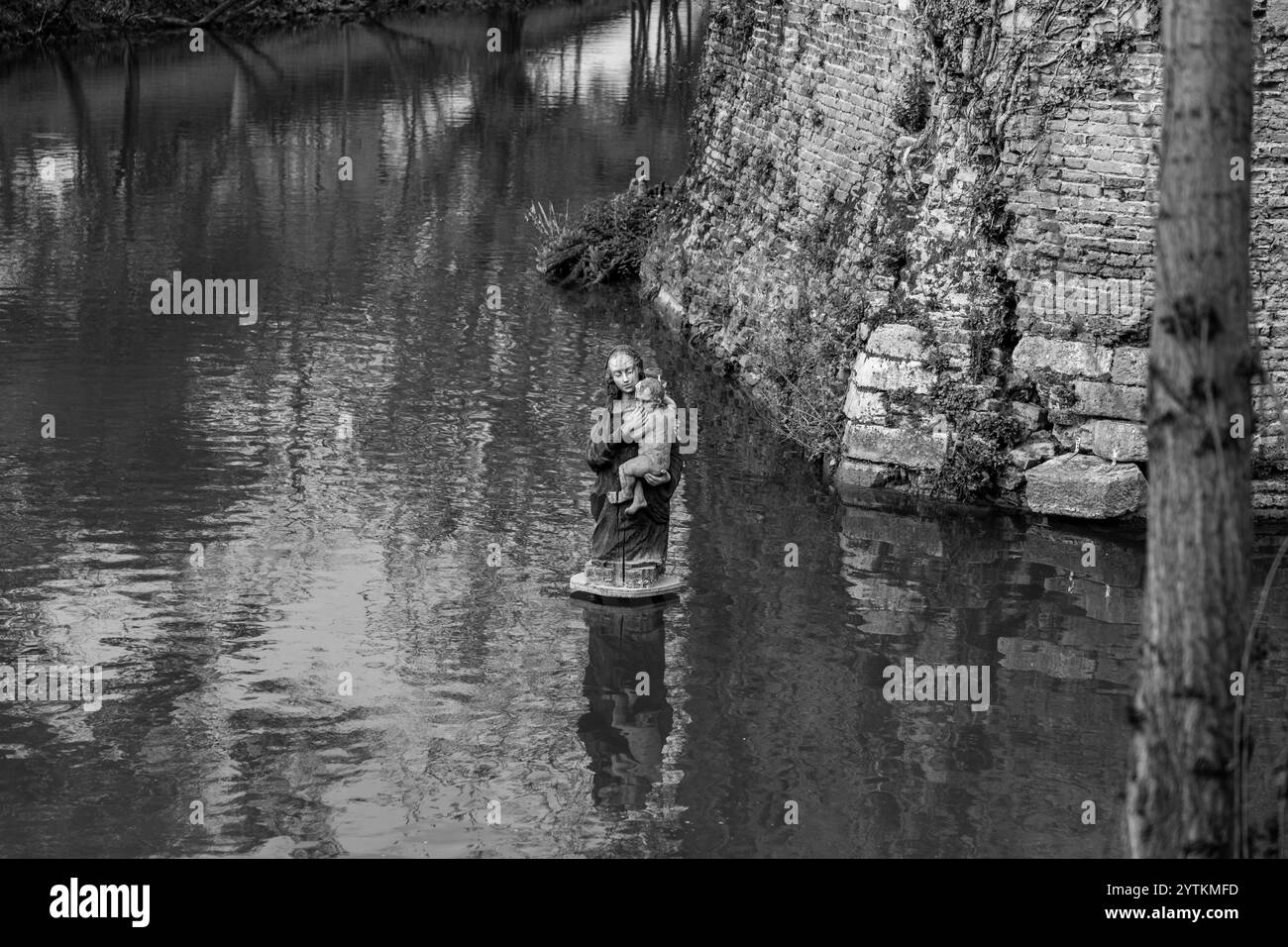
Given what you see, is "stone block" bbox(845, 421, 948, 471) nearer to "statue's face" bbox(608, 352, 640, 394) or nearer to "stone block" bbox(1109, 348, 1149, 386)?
"stone block" bbox(1109, 348, 1149, 386)

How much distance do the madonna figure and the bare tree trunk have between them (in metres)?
6.57

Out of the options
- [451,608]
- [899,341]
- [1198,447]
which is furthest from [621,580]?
[1198,447]

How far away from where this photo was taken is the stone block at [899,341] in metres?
15.9

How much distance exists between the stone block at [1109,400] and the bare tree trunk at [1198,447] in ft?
27.9

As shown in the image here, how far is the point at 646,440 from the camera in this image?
1300 centimetres

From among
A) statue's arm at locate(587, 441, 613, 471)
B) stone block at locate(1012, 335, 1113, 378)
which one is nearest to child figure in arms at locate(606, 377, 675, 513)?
statue's arm at locate(587, 441, 613, 471)

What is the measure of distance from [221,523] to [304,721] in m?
4.10

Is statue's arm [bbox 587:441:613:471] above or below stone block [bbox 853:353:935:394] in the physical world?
below

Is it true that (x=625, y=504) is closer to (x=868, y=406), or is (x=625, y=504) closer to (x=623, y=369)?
(x=623, y=369)

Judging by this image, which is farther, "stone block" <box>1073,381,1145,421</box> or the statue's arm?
"stone block" <box>1073,381,1145,421</box>

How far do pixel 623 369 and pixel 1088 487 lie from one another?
484 cm

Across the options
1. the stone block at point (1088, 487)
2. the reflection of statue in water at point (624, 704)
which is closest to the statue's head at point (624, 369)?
the reflection of statue in water at point (624, 704)

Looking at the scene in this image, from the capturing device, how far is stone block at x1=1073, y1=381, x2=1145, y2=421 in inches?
594

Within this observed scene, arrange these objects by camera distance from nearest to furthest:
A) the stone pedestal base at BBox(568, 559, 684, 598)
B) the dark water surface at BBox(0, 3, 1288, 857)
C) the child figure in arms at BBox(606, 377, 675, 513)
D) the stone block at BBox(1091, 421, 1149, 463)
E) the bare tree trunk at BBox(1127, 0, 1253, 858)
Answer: the bare tree trunk at BBox(1127, 0, 1253, 858), the dark water surface at BBox(0, 3, 1288, 857), the child figure in arms at BBox(606, 377, 675, 513), the stone pedestal base at BBox(568, 559, 684, 598), the stone block at BBox(1091, 421, 1149, 463)
